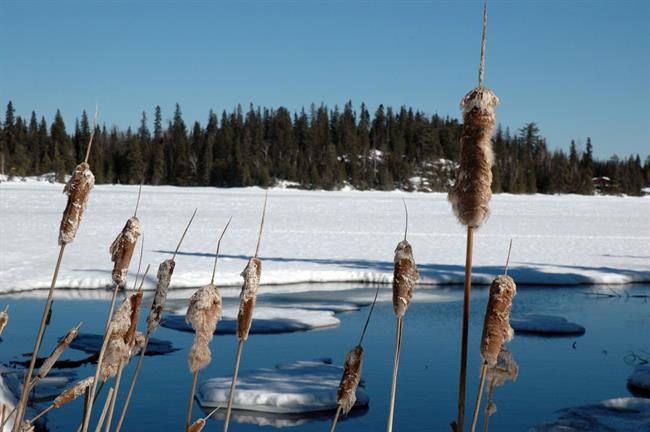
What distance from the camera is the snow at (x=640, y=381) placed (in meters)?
6.29

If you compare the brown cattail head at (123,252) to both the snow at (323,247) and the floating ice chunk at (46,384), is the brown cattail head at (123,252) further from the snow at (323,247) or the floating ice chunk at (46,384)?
the snow at (323,247)

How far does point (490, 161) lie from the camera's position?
960mm

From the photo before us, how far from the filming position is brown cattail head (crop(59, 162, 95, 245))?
0.99 m

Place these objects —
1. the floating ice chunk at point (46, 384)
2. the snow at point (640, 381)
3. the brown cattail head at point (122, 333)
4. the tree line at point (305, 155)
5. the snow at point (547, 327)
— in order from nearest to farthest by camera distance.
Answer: the brown cattail head at point (122, 333), the floating ice chunk at point (46, 384), the snow at point (640, 381), the snow at point (547, 327), the tree line at point (305, 155)

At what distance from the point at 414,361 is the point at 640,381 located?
6.50 feet

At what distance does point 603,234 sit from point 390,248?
8.02m

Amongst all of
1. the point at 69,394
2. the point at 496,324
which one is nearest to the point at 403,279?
the point at 496,324

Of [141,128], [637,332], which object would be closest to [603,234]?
[637,332]

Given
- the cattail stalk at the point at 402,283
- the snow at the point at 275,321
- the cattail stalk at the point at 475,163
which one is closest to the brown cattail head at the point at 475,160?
the cattail stalk at the point at 475,163

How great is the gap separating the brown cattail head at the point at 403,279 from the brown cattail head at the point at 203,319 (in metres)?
0.26

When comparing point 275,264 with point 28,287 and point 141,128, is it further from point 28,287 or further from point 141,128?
point 141,128

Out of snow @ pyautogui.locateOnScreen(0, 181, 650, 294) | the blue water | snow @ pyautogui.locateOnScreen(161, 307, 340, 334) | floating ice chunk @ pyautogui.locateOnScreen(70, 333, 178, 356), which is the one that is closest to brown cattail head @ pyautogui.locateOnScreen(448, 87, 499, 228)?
the blue water

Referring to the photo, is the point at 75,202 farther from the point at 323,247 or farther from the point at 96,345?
the point at 323,247

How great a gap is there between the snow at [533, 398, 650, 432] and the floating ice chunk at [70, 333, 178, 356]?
12.7 feet
